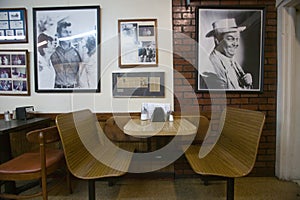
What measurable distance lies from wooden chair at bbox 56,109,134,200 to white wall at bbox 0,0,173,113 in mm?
300

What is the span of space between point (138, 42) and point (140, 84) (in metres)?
0.51

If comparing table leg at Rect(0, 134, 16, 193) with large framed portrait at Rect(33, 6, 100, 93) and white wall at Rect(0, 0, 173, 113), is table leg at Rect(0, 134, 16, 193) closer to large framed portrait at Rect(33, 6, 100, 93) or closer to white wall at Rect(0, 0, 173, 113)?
white wall at Rect(0, 0, 173, 113)

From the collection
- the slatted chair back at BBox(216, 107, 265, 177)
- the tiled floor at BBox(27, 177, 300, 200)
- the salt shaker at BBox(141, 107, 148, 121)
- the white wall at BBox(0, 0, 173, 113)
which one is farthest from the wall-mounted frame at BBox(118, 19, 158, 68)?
the tiled floor at BBox(27, 177, 300, 200)

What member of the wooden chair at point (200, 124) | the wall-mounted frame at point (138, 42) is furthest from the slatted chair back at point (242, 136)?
the wall-mounted frame at point (138, 42)

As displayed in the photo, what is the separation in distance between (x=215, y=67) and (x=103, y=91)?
1403mm

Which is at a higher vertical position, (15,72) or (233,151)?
(15,72)

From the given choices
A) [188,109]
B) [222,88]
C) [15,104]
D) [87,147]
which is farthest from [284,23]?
[15,104]

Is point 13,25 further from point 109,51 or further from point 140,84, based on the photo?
point 140,84

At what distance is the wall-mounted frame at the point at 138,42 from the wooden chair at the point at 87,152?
0.83 m

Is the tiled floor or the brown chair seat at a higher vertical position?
the brown chair seat

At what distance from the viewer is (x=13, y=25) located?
2.87 metres

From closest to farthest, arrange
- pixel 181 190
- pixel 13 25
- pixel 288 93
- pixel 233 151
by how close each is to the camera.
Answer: pixel 233 151 < pixel 181 190 < pixel 288 93 < pixel 13 25

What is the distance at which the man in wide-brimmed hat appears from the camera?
276 centimetres

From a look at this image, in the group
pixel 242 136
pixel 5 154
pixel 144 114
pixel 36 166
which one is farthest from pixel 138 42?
pixel 5 154
